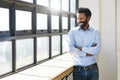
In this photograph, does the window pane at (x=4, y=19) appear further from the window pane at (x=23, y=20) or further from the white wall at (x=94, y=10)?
the white wall at (x=94, y=10)

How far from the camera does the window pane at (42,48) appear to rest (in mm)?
3459

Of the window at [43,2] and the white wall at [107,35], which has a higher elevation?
the window at [43,2]

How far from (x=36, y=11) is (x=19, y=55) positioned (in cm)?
79

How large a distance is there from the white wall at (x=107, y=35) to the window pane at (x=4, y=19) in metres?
2.78

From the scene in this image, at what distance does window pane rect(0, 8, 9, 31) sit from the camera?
251 cm

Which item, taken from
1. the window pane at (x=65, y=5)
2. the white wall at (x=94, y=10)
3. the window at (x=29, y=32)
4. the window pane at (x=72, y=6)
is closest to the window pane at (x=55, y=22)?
the window at (x=29, y=32)

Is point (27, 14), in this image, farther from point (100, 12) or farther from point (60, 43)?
point (100, 12)

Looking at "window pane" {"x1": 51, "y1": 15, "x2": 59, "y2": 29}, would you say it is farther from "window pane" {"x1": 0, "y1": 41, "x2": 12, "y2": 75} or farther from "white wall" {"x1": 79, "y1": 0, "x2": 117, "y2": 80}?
"window pane" {"x1": 0, "y1": 41, "x2": 12, "y2": 75}

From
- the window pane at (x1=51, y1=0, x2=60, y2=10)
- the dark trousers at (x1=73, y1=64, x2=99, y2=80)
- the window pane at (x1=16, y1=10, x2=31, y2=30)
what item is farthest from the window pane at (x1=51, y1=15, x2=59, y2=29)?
the dark trousers at (x1=73, y1=64, x2=99, y2=80)

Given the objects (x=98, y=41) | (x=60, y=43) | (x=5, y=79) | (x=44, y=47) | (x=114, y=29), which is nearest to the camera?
(x=5, y=79)

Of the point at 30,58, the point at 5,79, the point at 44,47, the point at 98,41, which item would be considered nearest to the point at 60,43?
the point at 44,47

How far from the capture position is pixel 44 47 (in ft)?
12.0

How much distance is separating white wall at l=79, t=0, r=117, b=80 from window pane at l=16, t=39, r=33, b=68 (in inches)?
87.9

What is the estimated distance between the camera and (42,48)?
3.60m
